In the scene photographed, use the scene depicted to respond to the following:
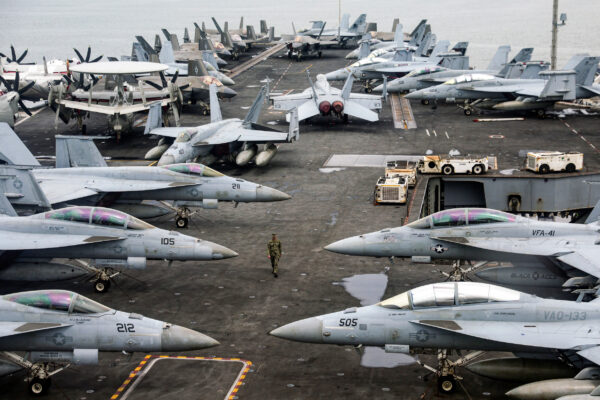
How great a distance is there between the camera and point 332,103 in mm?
56844

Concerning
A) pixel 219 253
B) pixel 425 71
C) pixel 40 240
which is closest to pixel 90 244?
pixel 40 240

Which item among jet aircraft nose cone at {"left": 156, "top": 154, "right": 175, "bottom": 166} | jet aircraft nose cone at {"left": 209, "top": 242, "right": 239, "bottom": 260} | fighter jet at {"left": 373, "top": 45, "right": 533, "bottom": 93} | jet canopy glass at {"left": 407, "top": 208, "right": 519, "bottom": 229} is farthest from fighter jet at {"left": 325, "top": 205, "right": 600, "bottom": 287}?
fighter jet at {"left": 373, "top": 45, "right": 533, "bottom": 93}

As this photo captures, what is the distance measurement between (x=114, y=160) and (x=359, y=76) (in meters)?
30.9

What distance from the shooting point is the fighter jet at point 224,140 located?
142 feet

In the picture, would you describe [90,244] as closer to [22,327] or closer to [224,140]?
[22,327]

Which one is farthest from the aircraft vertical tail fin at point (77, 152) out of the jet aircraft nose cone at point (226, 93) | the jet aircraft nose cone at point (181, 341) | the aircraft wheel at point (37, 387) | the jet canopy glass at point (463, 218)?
the jet aircraft nose cone at point (226, 93)

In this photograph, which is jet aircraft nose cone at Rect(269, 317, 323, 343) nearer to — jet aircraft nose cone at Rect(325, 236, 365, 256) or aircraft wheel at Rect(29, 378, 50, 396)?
aircraft wheel at Rect(29, 378, 50, 396)

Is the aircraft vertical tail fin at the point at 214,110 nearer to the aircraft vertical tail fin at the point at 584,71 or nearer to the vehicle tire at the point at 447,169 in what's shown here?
the vehicle tire at the point at 447,169

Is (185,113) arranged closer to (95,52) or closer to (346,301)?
(346,301)

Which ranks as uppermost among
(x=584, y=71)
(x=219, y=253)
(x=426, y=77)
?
(x=584, y=71)

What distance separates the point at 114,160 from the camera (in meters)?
48.8

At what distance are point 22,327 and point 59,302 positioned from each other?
1072mm

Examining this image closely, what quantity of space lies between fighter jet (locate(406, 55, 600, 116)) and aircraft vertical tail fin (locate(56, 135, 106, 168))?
32.8 meters

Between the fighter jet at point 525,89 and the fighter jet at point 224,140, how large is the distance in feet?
61.5
